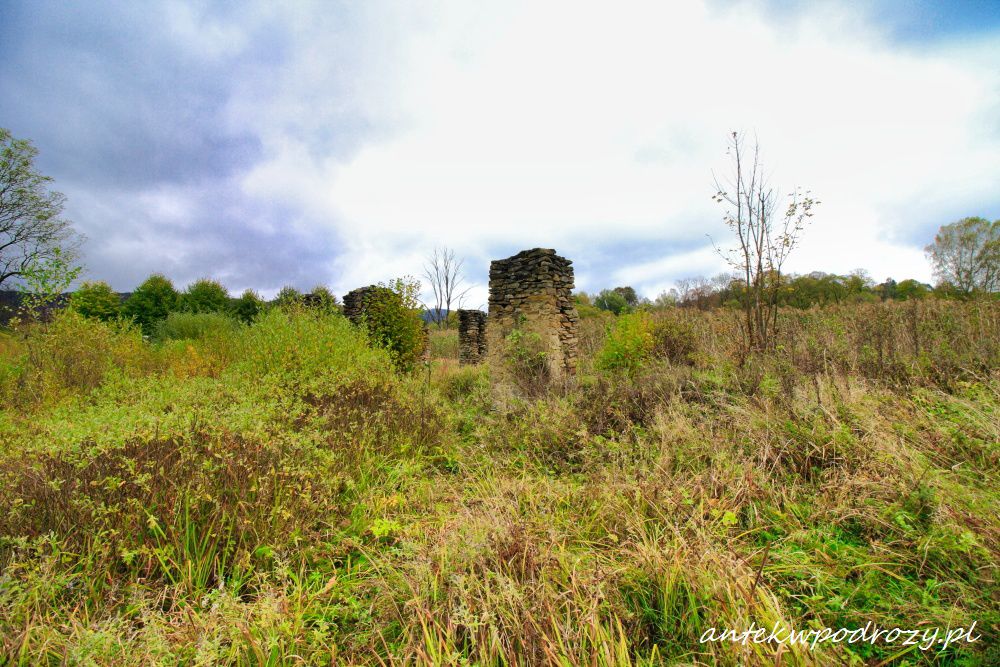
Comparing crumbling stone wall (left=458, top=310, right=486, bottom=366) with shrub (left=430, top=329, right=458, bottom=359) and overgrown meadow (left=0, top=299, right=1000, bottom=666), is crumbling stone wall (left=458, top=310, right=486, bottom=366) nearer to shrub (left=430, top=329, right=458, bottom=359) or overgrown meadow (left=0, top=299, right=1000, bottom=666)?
shrub (left=430, top=329, right=458, bottom=359)

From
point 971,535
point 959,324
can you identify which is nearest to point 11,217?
point 971,535

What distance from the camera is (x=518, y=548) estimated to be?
89.8 inches

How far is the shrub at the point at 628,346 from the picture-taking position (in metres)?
8.35

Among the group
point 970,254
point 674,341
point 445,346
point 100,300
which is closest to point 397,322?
point 674,341

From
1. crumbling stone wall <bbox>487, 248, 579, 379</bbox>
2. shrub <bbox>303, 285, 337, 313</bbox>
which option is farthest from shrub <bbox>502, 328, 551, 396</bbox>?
shrub <bbox>303, 285, 337, 313</bbox>

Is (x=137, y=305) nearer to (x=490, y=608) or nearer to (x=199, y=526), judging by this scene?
(x=199, y=526)

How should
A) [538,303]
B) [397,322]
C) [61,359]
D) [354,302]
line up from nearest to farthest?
[61,359] → [538,303] → [397,322] → [354,302]

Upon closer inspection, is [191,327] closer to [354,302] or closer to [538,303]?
[354,302]

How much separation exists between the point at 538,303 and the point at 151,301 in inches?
Result: 811

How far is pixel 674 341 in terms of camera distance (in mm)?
9266

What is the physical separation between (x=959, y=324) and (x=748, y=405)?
18.1 feet

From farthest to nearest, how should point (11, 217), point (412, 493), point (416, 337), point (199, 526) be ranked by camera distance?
1. point (11, 217)
2. point (416, 337)
3. point (412, 493)
4. point (199, 526)

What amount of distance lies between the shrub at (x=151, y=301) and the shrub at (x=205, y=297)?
57cm

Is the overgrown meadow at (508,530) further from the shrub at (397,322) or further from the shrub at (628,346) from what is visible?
the shrub at (397,322)
